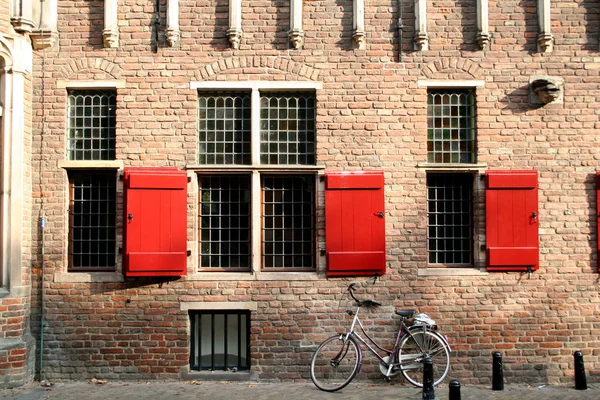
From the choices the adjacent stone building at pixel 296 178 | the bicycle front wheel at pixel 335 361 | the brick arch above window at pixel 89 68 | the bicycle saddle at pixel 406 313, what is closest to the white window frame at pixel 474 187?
the adjacent stone building at pixel 296 178

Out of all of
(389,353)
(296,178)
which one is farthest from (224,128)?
(389,353)

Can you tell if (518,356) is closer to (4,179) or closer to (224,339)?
(224,339)

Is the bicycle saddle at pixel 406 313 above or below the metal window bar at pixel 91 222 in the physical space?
below

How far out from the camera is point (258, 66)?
9.57 meters

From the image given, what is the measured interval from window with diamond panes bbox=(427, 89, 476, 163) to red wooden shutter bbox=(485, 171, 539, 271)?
2.21 ft

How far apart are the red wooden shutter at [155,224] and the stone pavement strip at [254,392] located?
162 centimetres

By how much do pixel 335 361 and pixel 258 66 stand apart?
4.49 m

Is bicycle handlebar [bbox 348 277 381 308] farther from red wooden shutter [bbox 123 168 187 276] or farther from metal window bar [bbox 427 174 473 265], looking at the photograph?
red wooden shutter [bbox 123 168 187 276]

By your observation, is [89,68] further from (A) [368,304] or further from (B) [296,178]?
(A) [368,304]

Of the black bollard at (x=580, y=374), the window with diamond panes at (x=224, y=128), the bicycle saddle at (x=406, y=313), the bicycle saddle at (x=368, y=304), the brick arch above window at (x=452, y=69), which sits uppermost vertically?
the brick arch above window at (x=452, y=69)

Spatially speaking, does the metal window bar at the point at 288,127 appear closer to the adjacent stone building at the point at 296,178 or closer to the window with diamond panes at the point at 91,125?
the adjacent stone building at the point at 296,178

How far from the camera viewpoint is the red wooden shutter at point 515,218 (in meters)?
9.33

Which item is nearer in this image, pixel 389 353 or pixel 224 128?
pixel 389 353

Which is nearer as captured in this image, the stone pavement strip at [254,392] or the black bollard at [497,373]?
the stone pavement strip at [254,392]
